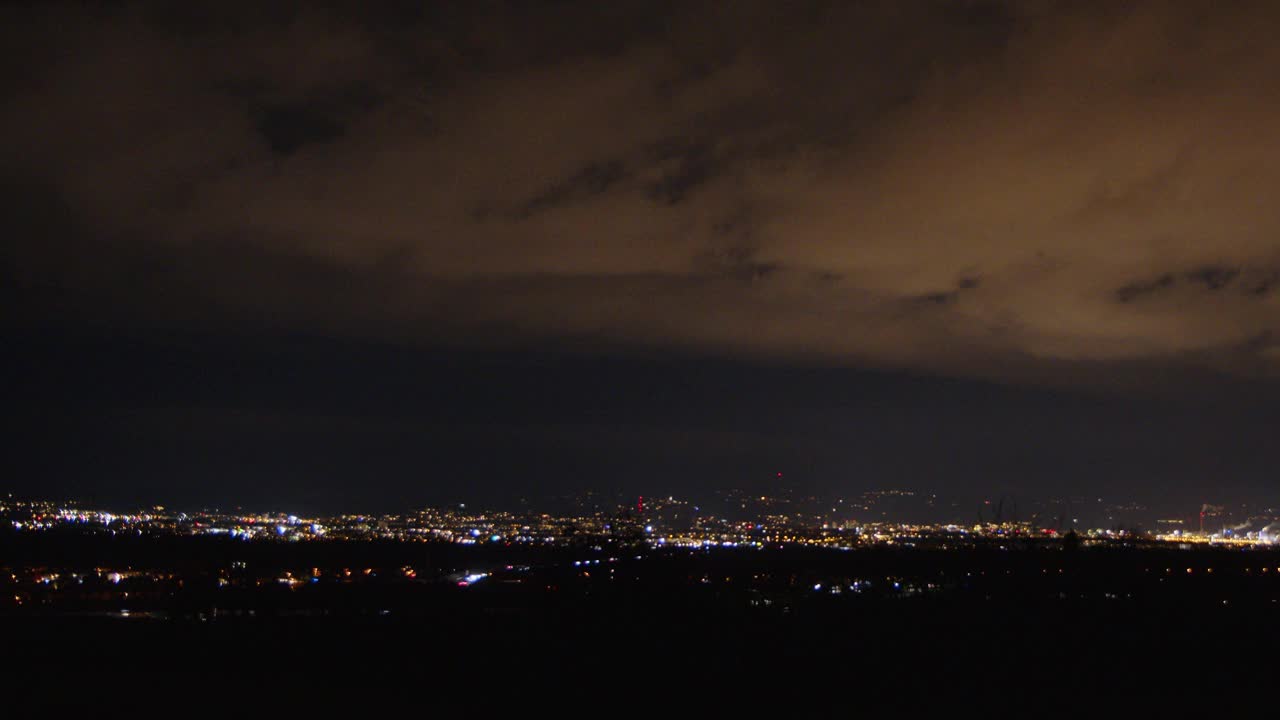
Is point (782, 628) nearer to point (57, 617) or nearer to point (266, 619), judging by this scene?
point (266, 619)

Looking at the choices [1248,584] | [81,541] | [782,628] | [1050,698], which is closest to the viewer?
[1050,698]

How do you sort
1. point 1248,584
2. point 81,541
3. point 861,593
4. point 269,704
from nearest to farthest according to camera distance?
point 269,704 → point 861,593 → point 1248,584 → point 81,541

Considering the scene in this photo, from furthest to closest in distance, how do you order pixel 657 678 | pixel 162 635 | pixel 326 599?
pixel 326 599
pixel 162 635
pixel 657 678

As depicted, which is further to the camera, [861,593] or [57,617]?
[861,593]

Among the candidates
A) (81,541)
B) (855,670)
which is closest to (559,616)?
(855,670)

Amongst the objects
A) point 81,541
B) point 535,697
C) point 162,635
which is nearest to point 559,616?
point 162,635

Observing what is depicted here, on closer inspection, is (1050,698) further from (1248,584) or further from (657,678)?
(1248,584)

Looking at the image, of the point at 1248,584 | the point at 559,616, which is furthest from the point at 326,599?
the point at 1248,584

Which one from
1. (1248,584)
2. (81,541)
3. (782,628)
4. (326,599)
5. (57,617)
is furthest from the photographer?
(81,541)

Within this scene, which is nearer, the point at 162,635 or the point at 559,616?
the point at 162,635
